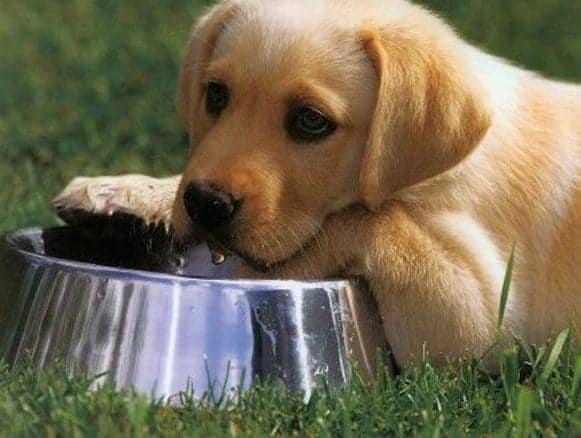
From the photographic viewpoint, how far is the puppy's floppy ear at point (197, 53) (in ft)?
16.3

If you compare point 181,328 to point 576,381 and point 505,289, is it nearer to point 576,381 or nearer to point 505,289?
point 505,289

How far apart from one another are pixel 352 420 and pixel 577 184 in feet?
4.69

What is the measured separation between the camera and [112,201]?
5.10 m

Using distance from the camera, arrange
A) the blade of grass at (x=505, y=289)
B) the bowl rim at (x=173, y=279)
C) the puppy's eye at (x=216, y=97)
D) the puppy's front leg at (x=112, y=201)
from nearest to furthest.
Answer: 1. the bowl rim at (x=173, y=279)
2. the blade of grass at (x=505, y=289)
3. the puppy's eye at (x=216, y=97)
4. the puppy's front leg at (x=112, y=201)

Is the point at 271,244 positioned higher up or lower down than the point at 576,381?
higher up

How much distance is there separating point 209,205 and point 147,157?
4204 millimetres

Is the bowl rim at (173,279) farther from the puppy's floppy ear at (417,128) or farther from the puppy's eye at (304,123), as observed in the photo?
the puppy's eye at (304,123)

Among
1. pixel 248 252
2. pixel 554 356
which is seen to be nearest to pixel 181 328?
pixel 248 252

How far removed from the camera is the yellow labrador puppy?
4430 millimetres

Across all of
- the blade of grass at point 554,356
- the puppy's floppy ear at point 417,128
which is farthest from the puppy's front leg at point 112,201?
the blade of grass at point 554,356

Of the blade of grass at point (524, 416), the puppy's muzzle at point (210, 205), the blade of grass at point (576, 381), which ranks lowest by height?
the blade of grass at point (576, 381)

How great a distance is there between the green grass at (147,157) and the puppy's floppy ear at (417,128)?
628 mm

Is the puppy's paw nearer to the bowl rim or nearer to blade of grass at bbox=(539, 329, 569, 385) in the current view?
the bowl rim

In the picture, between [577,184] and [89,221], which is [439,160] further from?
[89,221]
